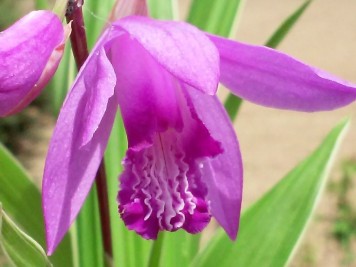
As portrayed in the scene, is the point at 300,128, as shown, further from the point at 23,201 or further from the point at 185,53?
the point at 185,53

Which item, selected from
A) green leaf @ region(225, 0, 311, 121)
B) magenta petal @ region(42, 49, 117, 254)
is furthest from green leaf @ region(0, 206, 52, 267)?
green leaf @ region(225, 0, 311, 121)

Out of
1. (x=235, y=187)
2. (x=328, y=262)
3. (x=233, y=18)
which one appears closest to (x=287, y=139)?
(x=328, y=262)

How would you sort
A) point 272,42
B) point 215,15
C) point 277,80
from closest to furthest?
point 277,80
point 272,42
point 215,15

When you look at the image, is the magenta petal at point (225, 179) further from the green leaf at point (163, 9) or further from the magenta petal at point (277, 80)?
the green leaf at point (163, 9)

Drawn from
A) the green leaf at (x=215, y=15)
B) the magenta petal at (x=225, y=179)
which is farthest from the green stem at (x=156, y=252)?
the green leaf at (x=215, y=15)

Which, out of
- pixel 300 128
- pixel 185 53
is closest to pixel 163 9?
pixel 185 53

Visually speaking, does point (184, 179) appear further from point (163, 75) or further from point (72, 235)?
point (72, 235)

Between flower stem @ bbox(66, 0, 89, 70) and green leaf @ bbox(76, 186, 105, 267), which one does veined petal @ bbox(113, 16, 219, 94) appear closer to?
flower stem @ bbox(66, 0, 89, 70)
